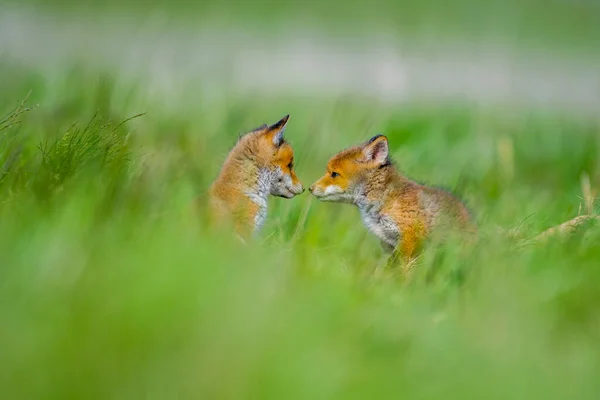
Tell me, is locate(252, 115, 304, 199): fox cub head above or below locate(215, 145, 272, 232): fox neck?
above

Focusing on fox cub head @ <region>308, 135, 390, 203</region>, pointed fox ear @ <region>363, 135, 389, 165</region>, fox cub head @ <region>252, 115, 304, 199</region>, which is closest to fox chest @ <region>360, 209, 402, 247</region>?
fox cub head @ <region>308, 135, 390, 203</region>

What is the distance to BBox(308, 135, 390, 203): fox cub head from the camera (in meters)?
6.26

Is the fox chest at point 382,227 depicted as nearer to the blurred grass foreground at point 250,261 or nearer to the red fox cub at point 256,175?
the blurred grass foreground at point 250,261

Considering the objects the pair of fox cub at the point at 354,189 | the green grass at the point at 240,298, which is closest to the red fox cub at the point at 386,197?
the pair of fox cub at the point at 354,189

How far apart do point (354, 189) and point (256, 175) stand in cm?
84

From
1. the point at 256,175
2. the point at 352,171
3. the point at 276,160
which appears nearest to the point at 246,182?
the point at 256,175

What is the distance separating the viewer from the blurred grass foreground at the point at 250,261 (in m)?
2.69

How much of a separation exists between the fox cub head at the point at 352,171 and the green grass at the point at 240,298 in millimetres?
139

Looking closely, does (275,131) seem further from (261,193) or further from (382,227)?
(382,227)

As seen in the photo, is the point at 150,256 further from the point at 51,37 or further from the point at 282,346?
the point at 51,37

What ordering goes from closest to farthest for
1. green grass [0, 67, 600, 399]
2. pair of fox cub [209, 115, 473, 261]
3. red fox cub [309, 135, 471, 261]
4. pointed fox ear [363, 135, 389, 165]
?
1. green grass [0, 67, 600, 399]
2. pair of fox cub [209, 115, 473, 261]
3. red fox cub [309, 135, 471, 261]
4. pointed fox ear [363, 135, 389, 165]

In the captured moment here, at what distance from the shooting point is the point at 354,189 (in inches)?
251

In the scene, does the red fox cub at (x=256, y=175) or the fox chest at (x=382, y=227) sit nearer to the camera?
the red fox cub at (x=256, y=175)

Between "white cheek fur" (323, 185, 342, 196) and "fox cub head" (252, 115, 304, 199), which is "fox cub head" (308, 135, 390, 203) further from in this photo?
"fox cub head" (252, 115, 304, 199)
